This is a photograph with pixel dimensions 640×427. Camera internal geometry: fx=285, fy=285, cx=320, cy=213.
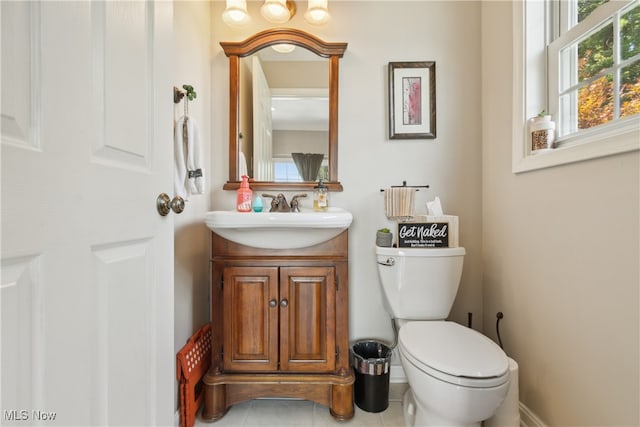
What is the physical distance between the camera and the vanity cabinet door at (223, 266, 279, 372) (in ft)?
4.23

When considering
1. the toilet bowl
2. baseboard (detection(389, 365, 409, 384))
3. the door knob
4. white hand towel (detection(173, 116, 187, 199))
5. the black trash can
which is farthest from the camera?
baseboard (detection(389, 365, 409, 384))

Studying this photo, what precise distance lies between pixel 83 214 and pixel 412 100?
1.59 m

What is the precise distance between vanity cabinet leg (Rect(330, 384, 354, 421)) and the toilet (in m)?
0.27

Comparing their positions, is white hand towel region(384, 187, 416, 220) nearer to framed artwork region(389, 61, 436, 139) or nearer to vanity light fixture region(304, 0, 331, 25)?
framed artwork region(389, 61, 436, 139)

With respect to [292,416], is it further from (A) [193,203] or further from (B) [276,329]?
(A) [193,203]

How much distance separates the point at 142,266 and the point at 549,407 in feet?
5.05

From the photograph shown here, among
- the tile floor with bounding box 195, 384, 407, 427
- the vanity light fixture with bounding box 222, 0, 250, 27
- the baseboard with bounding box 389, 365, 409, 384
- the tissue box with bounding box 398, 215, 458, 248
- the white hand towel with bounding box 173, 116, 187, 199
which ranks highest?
the vanity light fixture with bounding box 222, 0, 250, 27

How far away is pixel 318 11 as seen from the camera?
60.6 inches

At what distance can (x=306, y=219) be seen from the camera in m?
1.20

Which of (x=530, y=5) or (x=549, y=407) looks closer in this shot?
(x=549, y=407)

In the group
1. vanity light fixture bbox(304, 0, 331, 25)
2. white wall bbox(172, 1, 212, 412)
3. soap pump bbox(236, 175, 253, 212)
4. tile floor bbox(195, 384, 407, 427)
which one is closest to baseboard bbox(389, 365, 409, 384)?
tile floor bbox(195, 384, 407, 427)

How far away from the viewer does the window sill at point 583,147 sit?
2.74 ft

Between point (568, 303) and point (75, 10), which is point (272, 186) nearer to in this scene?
point (75, 10)

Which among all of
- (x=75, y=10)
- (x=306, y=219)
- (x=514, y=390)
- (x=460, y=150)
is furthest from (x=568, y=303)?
(x=75, y=10)
